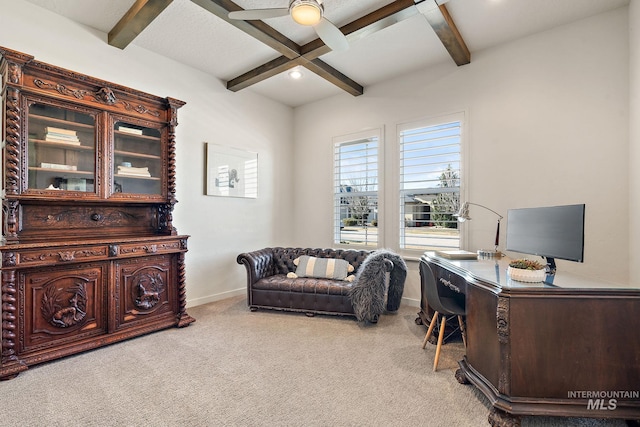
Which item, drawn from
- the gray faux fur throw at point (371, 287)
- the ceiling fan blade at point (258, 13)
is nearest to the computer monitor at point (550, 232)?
the gray faux fur throw at point (371, 287)

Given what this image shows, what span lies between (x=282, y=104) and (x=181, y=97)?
1.82 metres

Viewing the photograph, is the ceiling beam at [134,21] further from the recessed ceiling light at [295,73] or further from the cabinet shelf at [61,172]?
the recessed ceiling light at [295,73]

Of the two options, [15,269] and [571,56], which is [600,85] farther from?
[15,269]

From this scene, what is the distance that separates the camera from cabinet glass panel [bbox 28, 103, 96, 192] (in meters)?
2.71

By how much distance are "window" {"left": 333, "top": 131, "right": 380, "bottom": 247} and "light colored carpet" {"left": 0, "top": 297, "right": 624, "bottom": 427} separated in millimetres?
1766

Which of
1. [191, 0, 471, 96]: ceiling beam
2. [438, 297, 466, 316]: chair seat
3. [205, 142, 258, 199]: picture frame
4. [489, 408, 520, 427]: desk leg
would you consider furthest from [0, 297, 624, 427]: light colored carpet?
[191, 0, 471, 96]: ceiling beam

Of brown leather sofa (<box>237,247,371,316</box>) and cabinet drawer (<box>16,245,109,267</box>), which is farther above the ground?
cabinet drawer (<box>16,245,109,267</box>)

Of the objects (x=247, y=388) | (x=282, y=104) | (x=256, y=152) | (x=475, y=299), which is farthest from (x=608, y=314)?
(x=282, y=104)

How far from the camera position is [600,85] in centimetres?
293

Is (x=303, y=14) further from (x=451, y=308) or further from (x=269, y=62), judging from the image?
(x=451, y=308)

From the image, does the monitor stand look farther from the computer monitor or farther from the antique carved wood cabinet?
the antique carved wood cabinet

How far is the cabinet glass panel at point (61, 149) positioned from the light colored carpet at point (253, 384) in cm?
156

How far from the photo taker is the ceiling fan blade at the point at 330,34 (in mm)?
2406

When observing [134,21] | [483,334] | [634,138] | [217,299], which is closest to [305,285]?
[217,299]
